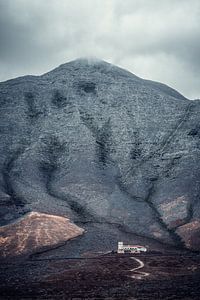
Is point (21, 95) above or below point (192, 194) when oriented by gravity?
above

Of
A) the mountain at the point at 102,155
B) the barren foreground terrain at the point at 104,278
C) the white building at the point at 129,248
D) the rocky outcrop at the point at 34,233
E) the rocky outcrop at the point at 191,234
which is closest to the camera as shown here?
the barren foreground terrain at the point at 104,278

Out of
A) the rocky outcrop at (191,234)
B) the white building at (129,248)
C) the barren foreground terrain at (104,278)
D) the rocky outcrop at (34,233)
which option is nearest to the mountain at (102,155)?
the rocky outcrop at (191,234)

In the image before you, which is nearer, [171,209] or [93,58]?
[171,209]

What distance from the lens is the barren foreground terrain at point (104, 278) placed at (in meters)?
42.3

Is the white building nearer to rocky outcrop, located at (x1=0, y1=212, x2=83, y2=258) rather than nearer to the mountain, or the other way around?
the mountain

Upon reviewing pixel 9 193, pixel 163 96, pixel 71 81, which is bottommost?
pixel 9 193

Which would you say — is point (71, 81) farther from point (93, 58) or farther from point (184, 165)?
point (184, 165)

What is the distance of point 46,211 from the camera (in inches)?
3597

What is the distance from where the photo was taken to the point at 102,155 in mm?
121812

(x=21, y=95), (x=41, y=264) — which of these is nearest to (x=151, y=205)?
(x=41, y=264)

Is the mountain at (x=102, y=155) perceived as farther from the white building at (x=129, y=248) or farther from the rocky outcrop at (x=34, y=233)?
the white building at (x=129, y=248)

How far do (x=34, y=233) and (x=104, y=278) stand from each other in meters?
28.1

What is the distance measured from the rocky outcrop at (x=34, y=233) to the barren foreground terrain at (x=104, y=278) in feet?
17.8

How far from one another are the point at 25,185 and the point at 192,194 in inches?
1729
